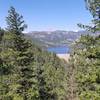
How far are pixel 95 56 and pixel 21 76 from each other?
320 inches

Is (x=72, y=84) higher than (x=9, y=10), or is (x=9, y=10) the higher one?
(x=9, y=10)

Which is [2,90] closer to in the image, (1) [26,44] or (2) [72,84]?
(1) [26,44]

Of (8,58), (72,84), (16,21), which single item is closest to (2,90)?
→ (8,58)

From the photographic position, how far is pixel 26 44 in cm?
2338

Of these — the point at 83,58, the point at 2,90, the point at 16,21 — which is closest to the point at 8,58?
the point at 16,21

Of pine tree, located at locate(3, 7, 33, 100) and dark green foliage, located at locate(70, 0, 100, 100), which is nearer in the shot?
dark green foliage, located at locate(70, 0, 100, 100)

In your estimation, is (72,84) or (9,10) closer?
(9,10)

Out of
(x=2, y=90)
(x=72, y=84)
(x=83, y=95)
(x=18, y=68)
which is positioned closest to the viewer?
(x=83, y=95)

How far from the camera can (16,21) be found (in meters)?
23.8

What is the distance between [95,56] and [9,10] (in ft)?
32.4

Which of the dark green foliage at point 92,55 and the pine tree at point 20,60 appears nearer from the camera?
the dark green foliage at point 92,55

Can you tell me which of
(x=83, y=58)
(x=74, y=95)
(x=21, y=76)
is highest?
(x=83, y=58)

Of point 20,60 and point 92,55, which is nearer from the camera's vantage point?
point 92,55

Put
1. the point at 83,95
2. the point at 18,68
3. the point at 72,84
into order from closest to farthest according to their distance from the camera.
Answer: the point at 83,95 → the point at 18,68 → the point at 72,84
